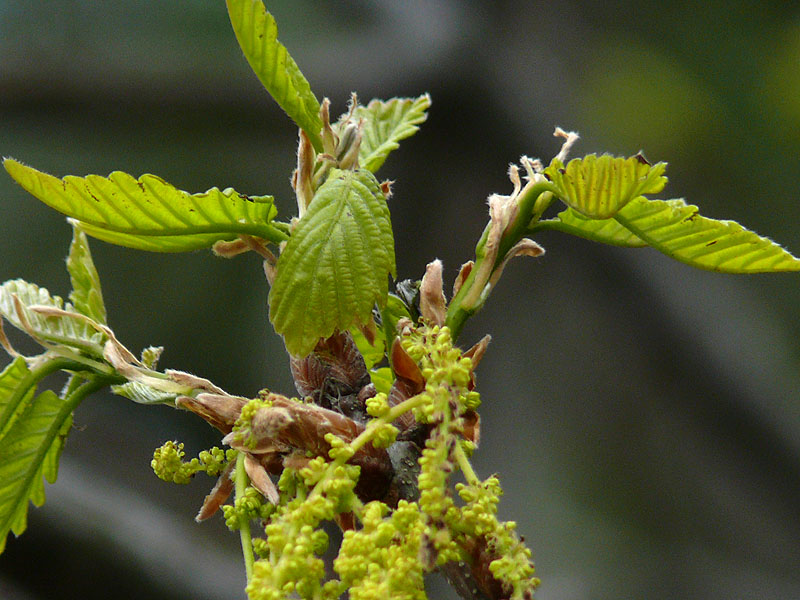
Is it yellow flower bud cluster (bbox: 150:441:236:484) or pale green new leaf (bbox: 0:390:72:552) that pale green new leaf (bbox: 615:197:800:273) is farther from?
pale green new leaf (bbox: 0:390:72:552)

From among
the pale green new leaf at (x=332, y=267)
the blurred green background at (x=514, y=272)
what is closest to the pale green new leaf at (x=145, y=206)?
the pale green new leaf at (x=332, y=267)

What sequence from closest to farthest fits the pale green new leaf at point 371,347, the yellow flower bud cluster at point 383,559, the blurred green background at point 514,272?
1. the yellow flower bud cluster at point 383,559
2. the pale green new leaf at point 371,347
3. the blurred green background at point 514,272

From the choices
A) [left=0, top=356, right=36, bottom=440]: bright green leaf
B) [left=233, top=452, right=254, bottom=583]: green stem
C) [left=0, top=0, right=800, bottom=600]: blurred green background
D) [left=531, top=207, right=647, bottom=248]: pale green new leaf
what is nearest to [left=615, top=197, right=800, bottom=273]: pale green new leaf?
[left=531, top=207, right=647, bottom=248]: pale green new leaf

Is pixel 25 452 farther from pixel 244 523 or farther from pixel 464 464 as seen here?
pixel 464 464

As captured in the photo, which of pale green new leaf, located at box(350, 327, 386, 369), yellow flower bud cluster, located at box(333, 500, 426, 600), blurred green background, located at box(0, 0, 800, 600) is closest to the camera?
yellow flower bud cluster, located at box(333, 500, 426, 600)

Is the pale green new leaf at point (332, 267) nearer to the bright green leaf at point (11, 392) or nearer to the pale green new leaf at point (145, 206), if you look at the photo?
the pale green new leaf at point (145, 206)

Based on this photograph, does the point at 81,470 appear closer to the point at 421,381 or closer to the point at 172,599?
the point at 172,599

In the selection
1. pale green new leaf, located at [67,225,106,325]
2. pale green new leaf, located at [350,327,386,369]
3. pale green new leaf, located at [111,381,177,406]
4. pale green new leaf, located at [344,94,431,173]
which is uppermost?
pale green new leaf, located at [344,94,431,173]
